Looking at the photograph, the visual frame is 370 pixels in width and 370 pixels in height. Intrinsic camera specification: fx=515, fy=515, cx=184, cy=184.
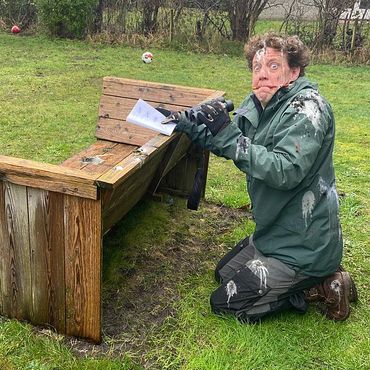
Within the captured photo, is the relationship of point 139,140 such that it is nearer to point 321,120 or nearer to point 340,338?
point 321,120

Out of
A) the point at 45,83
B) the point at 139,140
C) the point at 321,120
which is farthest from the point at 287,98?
the point at 45,83

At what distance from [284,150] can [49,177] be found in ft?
3.73

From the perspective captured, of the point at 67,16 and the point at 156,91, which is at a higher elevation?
the point at 156,91

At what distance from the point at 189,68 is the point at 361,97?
12.0ft

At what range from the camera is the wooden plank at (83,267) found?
242 centimetres

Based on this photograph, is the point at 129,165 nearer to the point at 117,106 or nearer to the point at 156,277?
the point at 156,277

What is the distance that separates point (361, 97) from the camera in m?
9.38

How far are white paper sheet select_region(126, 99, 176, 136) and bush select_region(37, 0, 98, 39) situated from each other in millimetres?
11274

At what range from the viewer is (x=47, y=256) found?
2602mm

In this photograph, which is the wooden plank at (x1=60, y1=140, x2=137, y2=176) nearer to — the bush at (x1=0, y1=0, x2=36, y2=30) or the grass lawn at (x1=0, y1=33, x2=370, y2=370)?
the grass lawn at (x1=0, y1=33, x2=370, y2=370)

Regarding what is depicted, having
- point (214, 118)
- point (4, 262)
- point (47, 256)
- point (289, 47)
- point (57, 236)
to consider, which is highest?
point (289, 47)

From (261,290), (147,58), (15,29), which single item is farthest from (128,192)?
(15,29)

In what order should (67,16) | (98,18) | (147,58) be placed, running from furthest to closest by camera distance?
(98,18) < (67,16) < (147,58)

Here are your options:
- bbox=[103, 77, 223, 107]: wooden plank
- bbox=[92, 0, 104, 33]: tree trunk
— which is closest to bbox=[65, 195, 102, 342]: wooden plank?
bbox=[103, 77, 223, 107]: wooden plank
